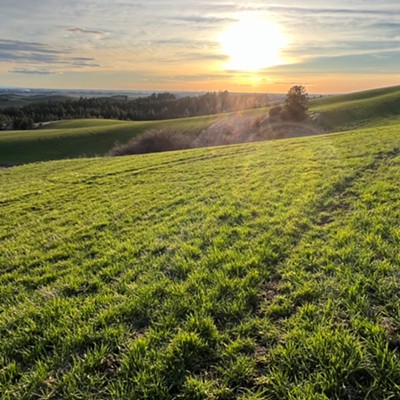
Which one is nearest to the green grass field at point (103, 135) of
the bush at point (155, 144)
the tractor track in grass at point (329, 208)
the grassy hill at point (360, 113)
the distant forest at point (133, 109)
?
the grassy hill at point (360, 113)

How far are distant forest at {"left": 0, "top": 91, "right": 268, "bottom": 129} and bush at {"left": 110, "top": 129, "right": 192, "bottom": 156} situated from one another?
4921cm

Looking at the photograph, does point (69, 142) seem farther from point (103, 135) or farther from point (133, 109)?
point (133, 109)

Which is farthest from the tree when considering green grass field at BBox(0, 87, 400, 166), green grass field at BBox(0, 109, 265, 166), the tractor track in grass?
the tractor track in grass

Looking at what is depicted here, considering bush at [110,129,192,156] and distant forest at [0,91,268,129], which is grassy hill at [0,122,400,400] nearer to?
bush at [110,129,192,156]

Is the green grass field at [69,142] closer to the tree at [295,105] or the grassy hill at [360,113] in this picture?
the tree at [295,105]

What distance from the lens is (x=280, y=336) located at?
3893 mm

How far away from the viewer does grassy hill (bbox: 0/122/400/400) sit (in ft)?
11.2

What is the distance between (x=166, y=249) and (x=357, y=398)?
439 centimetres

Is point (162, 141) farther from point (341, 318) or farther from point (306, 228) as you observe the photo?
point (341, 318)

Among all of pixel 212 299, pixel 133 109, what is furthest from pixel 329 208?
pixel 133 109

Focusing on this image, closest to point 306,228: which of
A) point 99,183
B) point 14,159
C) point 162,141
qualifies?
point 99,183

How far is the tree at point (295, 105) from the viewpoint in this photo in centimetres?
5047

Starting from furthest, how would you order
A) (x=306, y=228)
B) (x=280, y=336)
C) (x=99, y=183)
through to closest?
(x=99, y=183) < (x=306, y=228) < (x=280, y=336)

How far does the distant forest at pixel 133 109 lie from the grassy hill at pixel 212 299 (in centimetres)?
8974
